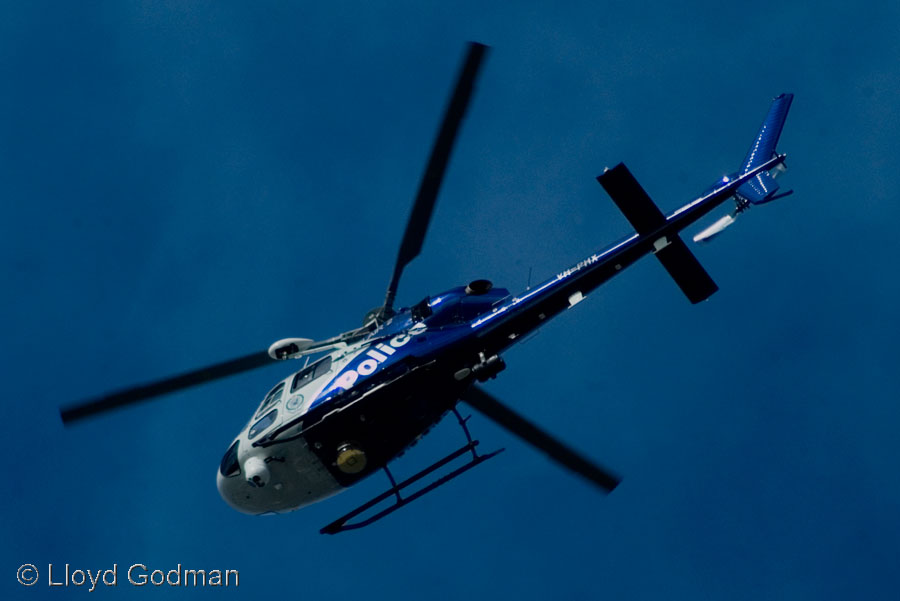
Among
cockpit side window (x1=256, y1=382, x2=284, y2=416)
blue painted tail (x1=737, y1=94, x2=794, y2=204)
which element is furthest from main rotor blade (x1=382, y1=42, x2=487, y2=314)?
blue painted tail (x1=737, y1=94, x2=794, y2=204)

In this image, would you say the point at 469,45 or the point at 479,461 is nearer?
the point at 469,45

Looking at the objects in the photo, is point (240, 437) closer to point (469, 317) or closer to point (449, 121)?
point (469, 317)

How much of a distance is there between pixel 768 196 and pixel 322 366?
30.0 ft

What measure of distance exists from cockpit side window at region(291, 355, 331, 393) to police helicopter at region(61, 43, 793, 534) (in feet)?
0.11

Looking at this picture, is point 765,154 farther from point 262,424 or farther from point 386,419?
point 262,424

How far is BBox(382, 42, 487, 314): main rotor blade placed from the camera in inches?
533

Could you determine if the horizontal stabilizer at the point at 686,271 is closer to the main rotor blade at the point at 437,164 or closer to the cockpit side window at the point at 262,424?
the main rotor blade at the point at 437,164

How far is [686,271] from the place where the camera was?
17891mm

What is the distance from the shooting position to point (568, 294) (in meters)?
17.1

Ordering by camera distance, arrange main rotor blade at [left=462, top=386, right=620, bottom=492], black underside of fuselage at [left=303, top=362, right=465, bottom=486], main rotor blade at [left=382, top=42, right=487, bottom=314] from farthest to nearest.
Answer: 1. main rotor blade at [left=462, top=386, right=620, bottom=492]
2. black underside of fuselage at [left=303, top=362, right=465, bottom=486]
3. main rotor blade at [left=382, top=42, right=487, bottom=314]

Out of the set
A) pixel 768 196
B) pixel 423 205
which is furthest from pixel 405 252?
pixel 768 196

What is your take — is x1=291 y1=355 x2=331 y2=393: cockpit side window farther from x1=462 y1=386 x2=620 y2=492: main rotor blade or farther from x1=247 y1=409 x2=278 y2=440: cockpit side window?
x1=462 y1=386 x2=620 y2=492: main rotor blade

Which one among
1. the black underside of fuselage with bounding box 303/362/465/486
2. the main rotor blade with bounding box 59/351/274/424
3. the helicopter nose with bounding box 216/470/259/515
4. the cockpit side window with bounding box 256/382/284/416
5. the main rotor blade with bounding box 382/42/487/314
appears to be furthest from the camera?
the cockpit side window with bounding box 256/382/284/416

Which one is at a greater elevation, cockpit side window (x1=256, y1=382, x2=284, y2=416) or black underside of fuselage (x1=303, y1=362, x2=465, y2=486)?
cockpit side window (x1=256, y1=382, x2=284, y2=416)
